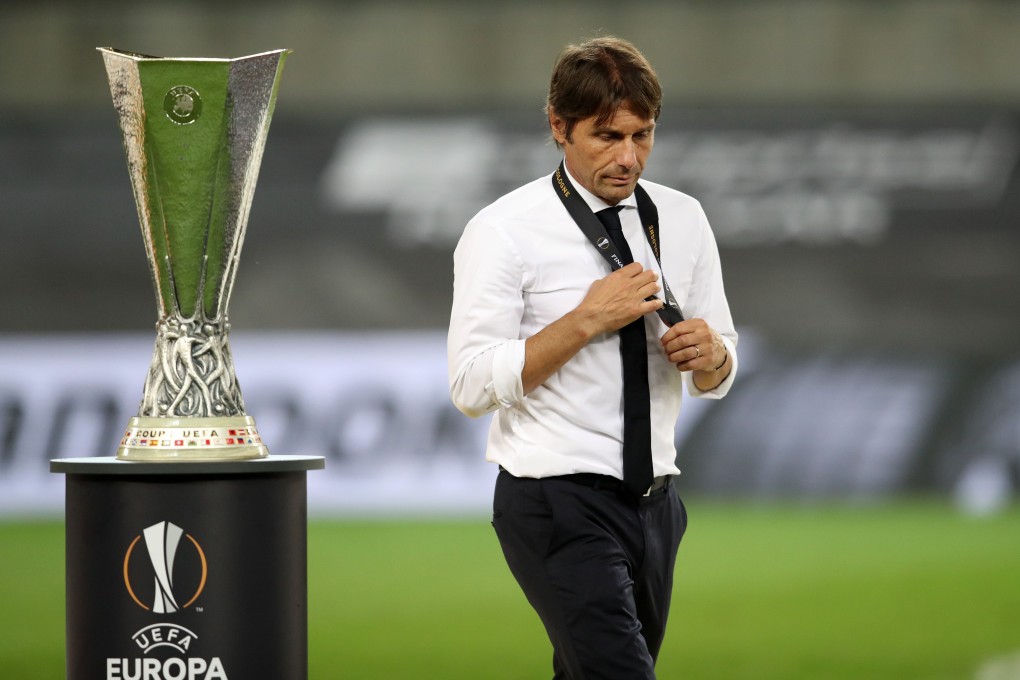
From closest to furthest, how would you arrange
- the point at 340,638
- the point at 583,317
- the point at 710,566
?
the point at 583,317 < the point at 340,638 < the point at 710,566

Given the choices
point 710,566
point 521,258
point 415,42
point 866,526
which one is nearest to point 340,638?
point 710,566

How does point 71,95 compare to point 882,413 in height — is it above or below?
above

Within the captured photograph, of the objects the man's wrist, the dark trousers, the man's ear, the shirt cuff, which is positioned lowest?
the dark trousers

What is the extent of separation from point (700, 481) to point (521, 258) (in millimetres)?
5978

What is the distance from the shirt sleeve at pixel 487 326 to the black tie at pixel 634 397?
0.65 feet

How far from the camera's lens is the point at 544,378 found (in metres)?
2.25

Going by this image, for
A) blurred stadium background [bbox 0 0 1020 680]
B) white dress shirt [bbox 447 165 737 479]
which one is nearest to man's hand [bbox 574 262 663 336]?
white dress shirt [bbox 447 165 737 479]

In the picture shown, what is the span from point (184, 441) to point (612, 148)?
3.01ft

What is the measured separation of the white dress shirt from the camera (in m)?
2.28

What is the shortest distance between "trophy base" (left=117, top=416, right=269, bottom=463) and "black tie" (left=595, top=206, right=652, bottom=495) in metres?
Result: 0.68

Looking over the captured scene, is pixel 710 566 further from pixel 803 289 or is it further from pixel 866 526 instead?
pixel 803 289

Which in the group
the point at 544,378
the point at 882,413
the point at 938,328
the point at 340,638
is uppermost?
the point at 938,328

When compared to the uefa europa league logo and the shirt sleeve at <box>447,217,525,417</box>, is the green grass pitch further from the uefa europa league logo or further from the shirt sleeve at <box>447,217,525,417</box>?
the shirt sleeve at <box>447,217,525,417</box>

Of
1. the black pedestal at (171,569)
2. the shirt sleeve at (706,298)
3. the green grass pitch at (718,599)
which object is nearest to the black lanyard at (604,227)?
the shirt sleeve at (706,298)
